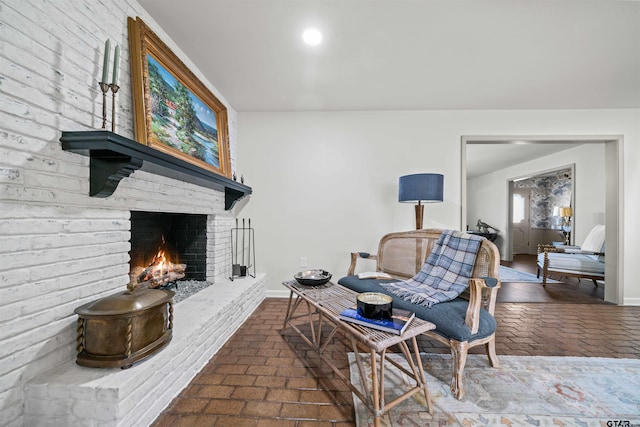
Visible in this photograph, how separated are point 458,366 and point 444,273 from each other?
2.49 ft

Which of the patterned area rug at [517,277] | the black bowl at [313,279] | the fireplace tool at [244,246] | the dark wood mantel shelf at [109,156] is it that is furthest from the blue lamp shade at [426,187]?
Answer: the patterned area rug at [517,277]

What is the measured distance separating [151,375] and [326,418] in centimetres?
Answer: 92

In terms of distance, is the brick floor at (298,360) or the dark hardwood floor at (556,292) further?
the dark hardwood floor at (556,292)

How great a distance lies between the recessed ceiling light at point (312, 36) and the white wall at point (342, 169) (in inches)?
49.2

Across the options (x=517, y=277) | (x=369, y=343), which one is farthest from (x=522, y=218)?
(x=369, y=343)

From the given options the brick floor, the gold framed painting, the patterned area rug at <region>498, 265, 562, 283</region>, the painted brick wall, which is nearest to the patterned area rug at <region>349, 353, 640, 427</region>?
the brick floor

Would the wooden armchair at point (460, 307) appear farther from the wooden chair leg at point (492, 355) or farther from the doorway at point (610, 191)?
the doorway at point (610, 191)

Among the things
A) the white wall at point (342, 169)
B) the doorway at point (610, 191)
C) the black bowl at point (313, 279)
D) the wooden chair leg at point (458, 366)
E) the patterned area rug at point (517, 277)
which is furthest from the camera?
the patterned area rug at point (517, 277)

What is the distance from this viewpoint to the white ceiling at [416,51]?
1644mm

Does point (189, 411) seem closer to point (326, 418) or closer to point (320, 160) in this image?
point (326, 418)

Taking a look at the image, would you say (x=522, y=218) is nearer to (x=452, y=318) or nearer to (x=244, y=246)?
(x=452, y=318)

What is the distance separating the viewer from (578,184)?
469cm

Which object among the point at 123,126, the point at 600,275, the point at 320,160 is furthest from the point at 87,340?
the point at 600,275

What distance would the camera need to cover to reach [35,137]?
107 centimetres
